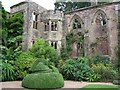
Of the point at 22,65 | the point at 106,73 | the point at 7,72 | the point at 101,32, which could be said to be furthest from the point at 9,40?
the point at 106,73

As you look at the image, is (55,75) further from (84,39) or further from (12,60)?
(84,39)

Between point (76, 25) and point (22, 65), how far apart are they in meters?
10.2

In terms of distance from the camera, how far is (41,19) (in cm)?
2617

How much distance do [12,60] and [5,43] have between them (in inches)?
128

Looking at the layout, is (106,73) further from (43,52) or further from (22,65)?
(22,65)

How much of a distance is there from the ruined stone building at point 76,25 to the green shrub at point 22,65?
4.25m

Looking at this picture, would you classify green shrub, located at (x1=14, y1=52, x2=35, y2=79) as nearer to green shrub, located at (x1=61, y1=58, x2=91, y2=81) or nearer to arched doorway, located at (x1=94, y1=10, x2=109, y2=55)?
green shrub, located at (x1=61, y1=58, x2=91, y2=81)

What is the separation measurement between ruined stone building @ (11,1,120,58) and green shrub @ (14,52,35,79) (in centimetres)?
425

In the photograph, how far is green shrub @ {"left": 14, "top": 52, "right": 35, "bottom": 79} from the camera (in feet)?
62.0

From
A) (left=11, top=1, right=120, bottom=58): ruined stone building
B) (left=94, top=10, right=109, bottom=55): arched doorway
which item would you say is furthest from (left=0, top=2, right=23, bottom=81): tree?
(left=94, top=10, right=109, bottom=55): arched doorway

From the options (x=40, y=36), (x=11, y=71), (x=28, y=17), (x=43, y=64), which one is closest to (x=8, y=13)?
(x=28, y=17)

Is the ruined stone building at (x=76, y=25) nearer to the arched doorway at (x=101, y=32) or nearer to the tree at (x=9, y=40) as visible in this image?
the arched doorway at (x=101, y=32)

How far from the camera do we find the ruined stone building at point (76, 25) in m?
23.4

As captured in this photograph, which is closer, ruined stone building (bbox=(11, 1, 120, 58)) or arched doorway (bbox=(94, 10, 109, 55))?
ruined stone building (bbox=(11, 1, 120, 58))
